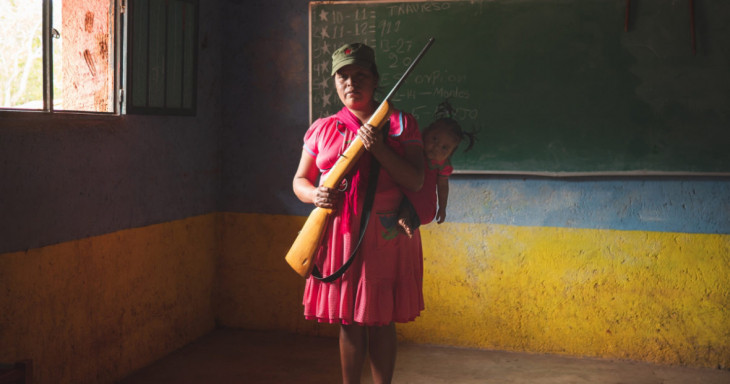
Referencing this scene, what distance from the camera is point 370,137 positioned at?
2178 millimetres

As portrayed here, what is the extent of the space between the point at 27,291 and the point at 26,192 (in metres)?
0.42

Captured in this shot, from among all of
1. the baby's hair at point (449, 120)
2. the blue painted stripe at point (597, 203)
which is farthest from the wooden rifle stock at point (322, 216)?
the blue painted stripe at point (597, 203)

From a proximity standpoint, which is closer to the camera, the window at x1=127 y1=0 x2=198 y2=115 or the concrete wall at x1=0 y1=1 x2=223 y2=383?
the concrete wall at x1=0 y1=1 x2=223 y2=383

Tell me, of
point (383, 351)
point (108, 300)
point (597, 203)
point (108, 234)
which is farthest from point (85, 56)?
point (597, 203)

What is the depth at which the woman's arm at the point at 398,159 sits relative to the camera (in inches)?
86.0

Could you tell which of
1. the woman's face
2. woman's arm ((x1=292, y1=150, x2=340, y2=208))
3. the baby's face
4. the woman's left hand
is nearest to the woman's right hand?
woman's arm ((x1=292, y1=150, x2=340, y2=208))

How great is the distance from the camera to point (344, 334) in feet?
7.82

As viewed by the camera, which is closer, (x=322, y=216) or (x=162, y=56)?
(x=322, y=216)

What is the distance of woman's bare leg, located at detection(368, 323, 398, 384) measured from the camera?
2.40m

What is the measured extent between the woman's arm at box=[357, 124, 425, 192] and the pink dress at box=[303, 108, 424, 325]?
0.16 feet

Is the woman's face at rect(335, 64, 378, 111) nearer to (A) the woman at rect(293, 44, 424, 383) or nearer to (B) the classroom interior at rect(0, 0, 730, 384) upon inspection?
(A) the woman at rect(293, 44, 424, 383)

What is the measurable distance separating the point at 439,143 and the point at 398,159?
1484mm

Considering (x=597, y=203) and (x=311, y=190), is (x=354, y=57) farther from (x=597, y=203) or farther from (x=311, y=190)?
(x=597, y=203)

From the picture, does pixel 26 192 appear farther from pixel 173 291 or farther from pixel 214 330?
pixel 214 330
